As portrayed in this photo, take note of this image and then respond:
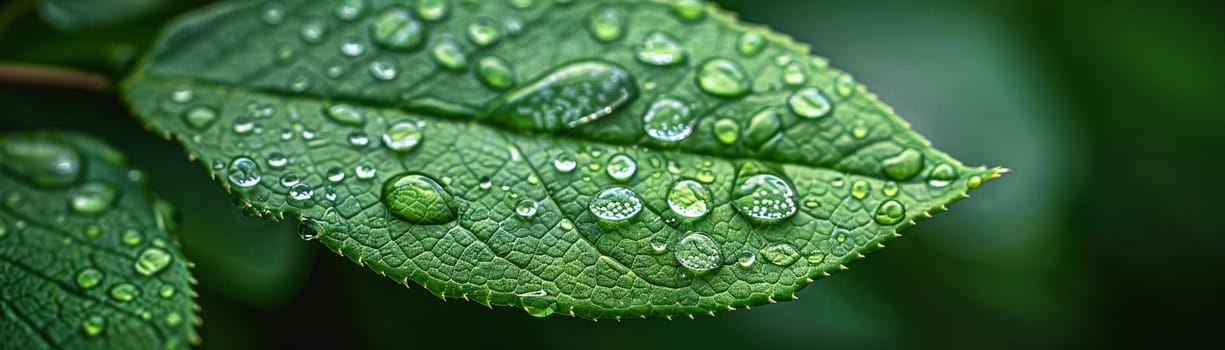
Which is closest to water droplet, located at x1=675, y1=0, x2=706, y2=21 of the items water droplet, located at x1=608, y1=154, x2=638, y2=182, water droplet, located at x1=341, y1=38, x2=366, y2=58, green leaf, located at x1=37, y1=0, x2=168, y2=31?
water droplet, located at x1=608, y1=154, x2=638, y2=182

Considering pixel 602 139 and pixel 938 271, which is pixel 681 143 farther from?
pixel 938 271

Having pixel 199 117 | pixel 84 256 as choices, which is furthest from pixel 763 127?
pixel 84 256

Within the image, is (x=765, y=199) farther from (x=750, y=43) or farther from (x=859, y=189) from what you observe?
(x=750, y=43)

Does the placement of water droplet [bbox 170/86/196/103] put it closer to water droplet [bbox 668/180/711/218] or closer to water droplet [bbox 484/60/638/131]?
water droplet [bbox 484/60/638/131]

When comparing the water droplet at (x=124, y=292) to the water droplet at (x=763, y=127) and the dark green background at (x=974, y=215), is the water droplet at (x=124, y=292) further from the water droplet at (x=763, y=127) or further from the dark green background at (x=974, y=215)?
the water droplet at (x=763, y=127)

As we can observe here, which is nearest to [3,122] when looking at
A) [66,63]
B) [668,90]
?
[66,63]

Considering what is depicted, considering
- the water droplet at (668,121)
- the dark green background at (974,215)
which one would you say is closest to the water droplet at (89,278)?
the dark green background at (974,215)
